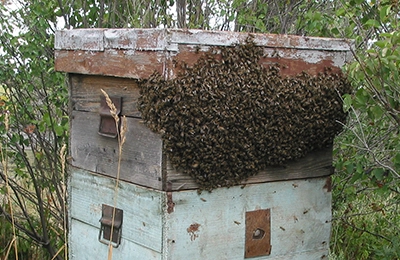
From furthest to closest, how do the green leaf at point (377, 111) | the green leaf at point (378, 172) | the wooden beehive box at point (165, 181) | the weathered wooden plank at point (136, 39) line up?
the green leaf at point (378, 172) → the green leaf at point (377, 111) → the wooden beehive box at point (165, 181) → the weathered wooden plank at point (136, 39)

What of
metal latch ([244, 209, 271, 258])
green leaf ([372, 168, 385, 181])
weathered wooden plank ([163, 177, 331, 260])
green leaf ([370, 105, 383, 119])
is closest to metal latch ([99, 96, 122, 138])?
weathered wooden plank ([163, 177, 331, 260])

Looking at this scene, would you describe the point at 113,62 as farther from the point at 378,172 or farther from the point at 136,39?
the point at 378,172

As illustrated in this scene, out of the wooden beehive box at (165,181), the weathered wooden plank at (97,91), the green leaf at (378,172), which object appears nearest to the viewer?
the wooden beehive box at (165,181)

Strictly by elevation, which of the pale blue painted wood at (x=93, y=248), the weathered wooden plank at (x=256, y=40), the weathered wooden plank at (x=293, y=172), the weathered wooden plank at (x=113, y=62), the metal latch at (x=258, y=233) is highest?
the weathered wooden plank at (x=256, y=40)

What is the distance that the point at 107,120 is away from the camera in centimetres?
283

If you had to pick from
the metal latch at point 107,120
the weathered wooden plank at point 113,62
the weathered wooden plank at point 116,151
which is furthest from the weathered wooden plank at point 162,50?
the weathered wooden plank at point 116,151

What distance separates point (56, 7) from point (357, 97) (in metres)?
2.60

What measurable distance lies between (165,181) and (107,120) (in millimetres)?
514

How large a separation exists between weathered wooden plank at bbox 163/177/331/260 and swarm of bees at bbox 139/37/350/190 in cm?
11

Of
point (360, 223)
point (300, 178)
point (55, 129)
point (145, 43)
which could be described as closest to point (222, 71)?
point (145, 43)

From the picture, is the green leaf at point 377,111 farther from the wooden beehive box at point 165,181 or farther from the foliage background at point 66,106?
the foliage background at point 66,106

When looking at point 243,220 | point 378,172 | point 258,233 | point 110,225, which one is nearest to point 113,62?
point 110,225

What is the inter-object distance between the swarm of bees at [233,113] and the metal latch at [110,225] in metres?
0.49

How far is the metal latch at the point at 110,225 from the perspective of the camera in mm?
2817
